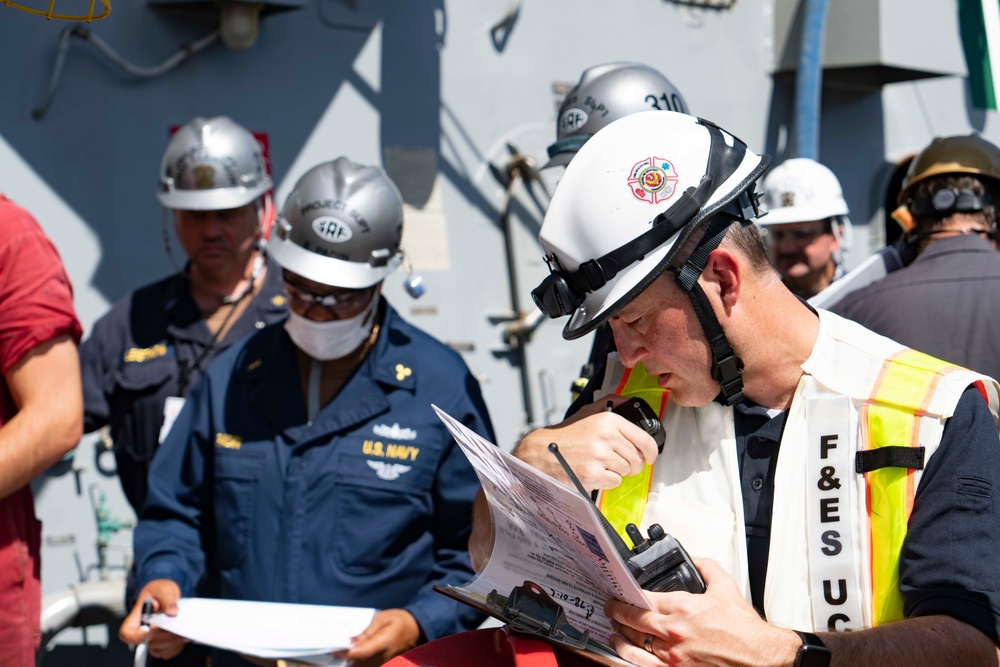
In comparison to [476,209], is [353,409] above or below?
below

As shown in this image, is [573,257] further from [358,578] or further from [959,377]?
[358,578]

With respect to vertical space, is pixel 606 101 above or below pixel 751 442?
above

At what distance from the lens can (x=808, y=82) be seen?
24.3ft

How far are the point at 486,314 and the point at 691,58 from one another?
2522 mm

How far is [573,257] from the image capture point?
189cm

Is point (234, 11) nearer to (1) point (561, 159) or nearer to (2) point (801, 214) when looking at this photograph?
(1) point (561, 159)

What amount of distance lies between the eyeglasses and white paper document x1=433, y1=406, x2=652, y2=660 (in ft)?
4.35

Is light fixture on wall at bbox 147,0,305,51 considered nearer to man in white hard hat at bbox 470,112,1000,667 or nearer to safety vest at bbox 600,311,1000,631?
man in white hard hat at bbox 470,112,1000,667

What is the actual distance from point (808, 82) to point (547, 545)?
6375mm

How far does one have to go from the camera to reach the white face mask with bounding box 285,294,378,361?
10.2 feet

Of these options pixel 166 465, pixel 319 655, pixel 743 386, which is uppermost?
pixel 743 386

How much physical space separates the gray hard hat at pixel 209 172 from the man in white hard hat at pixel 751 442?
2.68 metres

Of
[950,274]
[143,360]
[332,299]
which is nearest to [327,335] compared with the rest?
[332,299]

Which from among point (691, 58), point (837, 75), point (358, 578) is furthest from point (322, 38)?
point (837, 75)
